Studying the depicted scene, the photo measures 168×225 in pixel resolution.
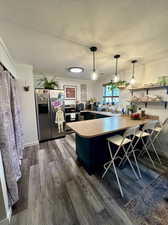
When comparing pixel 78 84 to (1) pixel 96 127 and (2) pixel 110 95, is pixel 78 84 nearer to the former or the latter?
(2) pixel 110 95

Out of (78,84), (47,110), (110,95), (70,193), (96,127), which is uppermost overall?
(78,84)

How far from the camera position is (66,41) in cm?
161

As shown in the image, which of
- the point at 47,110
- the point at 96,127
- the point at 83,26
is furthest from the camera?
the point at 47,110

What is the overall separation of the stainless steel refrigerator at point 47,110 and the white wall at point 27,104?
16 centimetres

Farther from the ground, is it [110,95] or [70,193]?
[110,95]

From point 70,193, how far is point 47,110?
2376mm

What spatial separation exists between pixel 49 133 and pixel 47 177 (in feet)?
5.54

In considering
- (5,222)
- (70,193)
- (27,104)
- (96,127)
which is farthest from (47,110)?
(5,222)

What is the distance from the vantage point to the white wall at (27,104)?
271 cm

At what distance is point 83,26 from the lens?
4.21 ft

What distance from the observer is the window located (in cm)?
390

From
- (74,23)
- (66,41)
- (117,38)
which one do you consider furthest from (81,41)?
(117,38)

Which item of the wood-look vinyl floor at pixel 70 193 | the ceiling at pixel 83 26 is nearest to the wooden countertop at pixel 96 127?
the wood-look vinyl floor at pixel 70 193

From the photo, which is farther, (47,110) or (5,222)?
(47,110)
